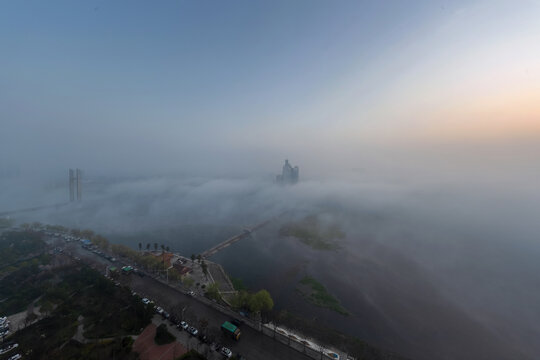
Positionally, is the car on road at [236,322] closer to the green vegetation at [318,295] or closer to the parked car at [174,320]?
the parked car at [174,320]

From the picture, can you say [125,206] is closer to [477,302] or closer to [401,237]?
[401,237]

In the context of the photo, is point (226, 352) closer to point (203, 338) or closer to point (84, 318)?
point (203, 338)

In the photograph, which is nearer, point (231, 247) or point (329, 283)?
point (329, 283)

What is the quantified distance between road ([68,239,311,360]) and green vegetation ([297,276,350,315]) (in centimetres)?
1005

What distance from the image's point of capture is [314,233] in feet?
169

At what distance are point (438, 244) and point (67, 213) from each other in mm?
109371

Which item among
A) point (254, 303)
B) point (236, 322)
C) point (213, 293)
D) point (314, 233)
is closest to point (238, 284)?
A: point (213, 293)

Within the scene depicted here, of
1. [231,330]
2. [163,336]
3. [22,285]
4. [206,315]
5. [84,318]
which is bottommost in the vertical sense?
[22,285]

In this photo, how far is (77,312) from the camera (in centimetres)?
1967

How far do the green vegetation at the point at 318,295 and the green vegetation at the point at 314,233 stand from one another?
14602mm

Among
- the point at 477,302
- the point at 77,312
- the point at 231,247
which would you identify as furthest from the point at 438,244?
the point at 77,312

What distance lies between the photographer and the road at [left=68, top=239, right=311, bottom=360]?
16125mm

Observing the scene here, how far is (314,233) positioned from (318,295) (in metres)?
25.3

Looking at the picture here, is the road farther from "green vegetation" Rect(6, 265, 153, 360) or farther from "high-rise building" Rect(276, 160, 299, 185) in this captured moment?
"high-rise building" Rect(276, 160, 299, 185)
